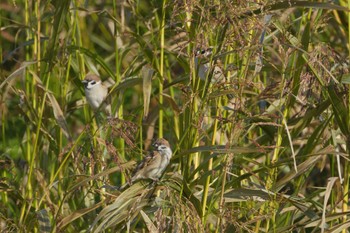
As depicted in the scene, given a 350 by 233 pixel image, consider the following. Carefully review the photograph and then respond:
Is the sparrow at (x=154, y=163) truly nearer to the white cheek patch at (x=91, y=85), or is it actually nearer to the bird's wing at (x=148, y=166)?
the bird's wing at (x=148, y=166)

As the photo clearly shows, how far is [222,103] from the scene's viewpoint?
2947 millimetres

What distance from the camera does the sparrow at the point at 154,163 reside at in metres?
2.97

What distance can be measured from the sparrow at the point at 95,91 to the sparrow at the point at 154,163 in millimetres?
369

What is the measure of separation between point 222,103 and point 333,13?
3.66ft

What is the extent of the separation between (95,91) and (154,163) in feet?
2.74

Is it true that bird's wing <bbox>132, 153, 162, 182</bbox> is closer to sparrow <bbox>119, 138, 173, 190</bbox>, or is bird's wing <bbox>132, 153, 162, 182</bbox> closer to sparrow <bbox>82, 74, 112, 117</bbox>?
sparrow <bbox>119, 138, 173, 190</bbox>

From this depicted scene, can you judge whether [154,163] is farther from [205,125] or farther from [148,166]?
[205,125]

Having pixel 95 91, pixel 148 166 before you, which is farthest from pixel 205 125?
pixel 95 91

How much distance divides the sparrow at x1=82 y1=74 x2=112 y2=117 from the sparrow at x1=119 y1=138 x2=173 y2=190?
1.21 feet

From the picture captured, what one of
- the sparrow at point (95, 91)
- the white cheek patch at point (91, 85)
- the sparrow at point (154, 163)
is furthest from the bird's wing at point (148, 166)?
the white cheek patch at point (91, 85)

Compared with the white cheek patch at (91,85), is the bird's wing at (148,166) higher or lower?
lower

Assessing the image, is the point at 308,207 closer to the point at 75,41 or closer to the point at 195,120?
the point at 195,120

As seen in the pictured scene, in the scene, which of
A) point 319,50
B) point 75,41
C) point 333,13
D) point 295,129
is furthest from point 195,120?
point 333,13

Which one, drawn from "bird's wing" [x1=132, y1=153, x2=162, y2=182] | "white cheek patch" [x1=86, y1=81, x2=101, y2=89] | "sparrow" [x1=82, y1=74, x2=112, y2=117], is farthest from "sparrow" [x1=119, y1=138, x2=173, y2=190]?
"white cheek patch" [x1=86, y1=81, x2=101, y2=89]
